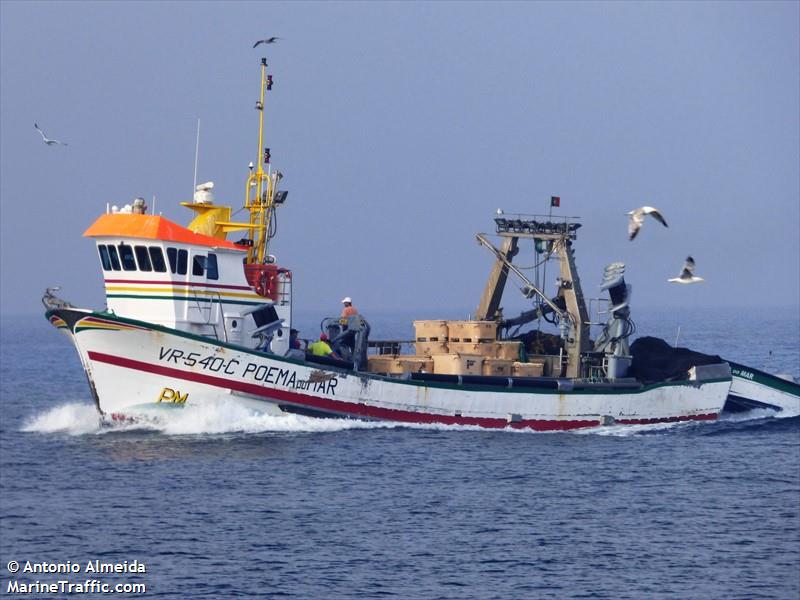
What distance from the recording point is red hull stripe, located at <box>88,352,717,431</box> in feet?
107

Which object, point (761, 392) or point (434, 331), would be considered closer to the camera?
point (434, 331)

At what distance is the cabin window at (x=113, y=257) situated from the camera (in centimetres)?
3412

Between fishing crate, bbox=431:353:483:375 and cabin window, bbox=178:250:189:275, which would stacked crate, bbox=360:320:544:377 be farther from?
cabin window, bbox=178:250:189:275

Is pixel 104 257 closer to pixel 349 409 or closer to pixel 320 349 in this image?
pixel 320 349

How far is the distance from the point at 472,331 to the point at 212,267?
7.91 m

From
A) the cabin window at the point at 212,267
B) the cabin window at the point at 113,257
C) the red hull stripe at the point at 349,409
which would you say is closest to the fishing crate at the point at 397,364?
the red hull stripe at the point at 349,409

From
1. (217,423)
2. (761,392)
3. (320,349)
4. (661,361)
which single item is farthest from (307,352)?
(761,392)

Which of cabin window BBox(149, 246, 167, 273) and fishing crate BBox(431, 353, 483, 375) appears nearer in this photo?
cabin window BBox(149, 246, 167, 273)

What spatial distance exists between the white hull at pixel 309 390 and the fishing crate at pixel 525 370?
118 cm

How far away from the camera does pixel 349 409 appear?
34.9 metres

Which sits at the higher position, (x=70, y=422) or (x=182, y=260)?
(x=182, y=260)

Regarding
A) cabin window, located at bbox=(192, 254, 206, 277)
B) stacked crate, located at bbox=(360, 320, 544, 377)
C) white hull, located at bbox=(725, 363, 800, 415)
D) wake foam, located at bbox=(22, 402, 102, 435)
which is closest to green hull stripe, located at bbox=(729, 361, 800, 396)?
white hull, located at bbox=(725, 363, 800, 415)

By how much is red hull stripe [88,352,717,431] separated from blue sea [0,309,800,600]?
325mm

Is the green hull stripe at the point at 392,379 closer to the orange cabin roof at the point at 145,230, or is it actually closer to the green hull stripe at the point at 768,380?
the green hull stripe at the point at 768,380
